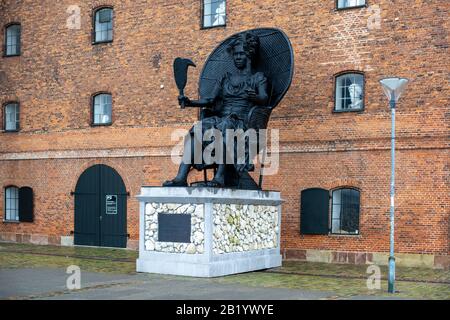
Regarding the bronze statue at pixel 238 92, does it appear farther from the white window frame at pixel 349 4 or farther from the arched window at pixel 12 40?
the arched window at pixel 12 40

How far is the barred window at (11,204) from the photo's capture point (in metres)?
26.0

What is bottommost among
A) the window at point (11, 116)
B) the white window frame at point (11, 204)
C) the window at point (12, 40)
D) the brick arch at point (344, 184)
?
the white window frame at point (11, 204)

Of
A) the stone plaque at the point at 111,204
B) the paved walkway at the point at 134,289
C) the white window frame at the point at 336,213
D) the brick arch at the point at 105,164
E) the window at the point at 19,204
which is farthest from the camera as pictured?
the window at the point at 19,204

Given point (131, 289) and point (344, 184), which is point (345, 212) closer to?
point (344, 184)

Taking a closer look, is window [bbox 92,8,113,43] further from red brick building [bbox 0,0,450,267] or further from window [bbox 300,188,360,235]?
window [bbox 300,188,360,235]

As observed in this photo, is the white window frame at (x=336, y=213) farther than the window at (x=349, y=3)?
Yes

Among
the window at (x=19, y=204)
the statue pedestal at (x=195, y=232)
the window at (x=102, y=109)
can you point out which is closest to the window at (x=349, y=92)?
the statue pedestal at (x=195, y=232)

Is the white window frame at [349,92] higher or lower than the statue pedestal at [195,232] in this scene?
higher

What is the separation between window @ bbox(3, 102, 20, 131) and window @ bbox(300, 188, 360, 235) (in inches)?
474

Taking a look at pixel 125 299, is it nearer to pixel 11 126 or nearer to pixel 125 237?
pixel 125 237

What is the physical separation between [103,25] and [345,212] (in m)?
10.9

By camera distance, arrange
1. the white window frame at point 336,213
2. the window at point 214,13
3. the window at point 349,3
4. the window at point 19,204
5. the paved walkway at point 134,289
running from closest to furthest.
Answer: the paved walkway at point 134,289 → the window at point 349,3 → the white window frame at point 336,213 → the window at point 214,13 → the window at point 19,204

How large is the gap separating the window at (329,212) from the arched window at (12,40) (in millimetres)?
13036

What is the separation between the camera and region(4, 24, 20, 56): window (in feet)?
86.9
